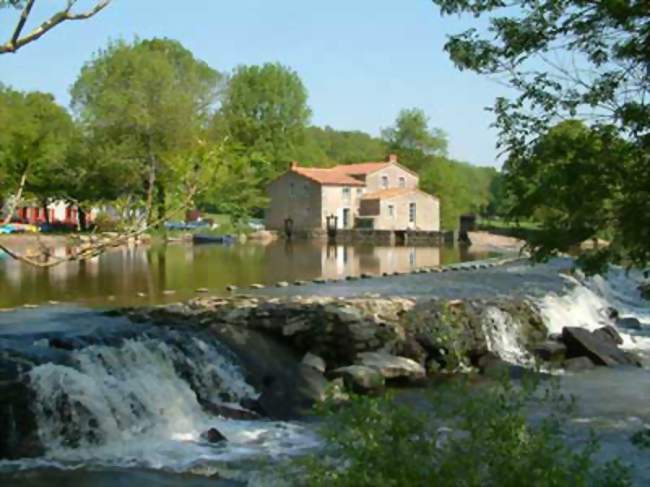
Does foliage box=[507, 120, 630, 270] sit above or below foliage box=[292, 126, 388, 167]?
below

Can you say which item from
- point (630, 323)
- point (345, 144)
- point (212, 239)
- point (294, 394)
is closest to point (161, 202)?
point (294, 394)

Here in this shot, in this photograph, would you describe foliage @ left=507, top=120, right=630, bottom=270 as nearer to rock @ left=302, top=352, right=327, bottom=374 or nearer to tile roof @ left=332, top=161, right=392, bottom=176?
rock @ left=302, top=352, right=327, bottom=374

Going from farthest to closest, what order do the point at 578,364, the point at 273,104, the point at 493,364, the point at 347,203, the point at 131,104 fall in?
1. the point at 273,104
2. the point at 347,203
3. the point at 131,104
4. the point at 578,364
5. the point at 493,364

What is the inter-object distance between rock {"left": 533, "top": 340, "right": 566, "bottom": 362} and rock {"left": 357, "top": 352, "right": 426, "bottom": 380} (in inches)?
125

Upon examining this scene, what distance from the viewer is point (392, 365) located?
13.6m

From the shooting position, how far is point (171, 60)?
65.8 metres

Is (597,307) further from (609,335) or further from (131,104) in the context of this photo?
(131,104)

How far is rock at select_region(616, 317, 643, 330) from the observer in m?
20.4

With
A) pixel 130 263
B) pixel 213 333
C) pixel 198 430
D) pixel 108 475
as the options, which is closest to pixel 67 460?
pixel 108 475

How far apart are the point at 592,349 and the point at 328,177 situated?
48419mm

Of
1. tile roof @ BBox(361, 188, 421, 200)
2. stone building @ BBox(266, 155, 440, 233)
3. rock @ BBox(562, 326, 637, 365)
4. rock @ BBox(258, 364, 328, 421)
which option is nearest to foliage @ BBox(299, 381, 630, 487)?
rock @ BBox(258, 364, 328, 421)

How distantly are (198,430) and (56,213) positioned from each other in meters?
45.9

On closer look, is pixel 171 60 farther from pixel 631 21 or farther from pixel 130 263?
pixel 631 21

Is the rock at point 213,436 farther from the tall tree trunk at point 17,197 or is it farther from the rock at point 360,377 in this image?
the tall tree trunk at point 17,197
